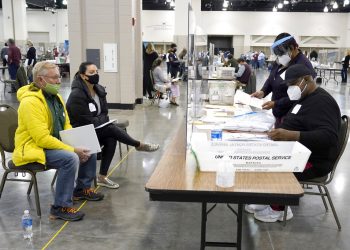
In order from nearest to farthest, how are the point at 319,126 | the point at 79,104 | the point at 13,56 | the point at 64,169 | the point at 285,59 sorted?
the point at 319,126
the point at 64,169
the point at 79,104
the point at 285,59
the point at 13,56

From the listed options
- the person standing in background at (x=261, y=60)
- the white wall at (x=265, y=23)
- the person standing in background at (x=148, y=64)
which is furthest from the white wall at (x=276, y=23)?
the person standing in background at (x=148, y=64)

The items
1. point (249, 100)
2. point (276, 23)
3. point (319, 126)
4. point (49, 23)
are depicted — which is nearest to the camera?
point (319, 126)

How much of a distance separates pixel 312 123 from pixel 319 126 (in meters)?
0.05

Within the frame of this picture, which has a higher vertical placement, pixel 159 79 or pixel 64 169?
pixel 159 79

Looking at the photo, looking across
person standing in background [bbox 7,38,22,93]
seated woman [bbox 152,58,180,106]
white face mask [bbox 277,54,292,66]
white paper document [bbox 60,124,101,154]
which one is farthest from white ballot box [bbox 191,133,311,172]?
person standing in background [bbox 7,38,22,93]

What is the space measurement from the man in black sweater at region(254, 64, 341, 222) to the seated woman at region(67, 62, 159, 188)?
5.63 feet

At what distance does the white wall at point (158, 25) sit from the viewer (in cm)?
2761

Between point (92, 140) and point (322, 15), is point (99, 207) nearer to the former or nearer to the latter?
point (92, 140)

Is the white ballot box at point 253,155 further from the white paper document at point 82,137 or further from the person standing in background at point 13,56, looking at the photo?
the person standing in background at point 13,56

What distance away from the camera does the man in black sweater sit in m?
2.49

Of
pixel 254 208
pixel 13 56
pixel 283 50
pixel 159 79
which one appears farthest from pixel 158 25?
pixel 254 208

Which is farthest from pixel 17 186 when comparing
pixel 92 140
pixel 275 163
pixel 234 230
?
pixel 275 163

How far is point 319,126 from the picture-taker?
8.35 ft

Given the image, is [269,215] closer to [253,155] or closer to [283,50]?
[253,155]
